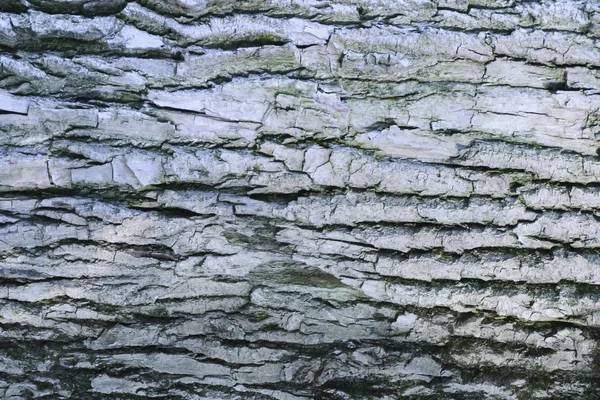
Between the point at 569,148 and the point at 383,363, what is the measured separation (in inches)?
28.9

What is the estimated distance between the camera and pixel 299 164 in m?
1.50

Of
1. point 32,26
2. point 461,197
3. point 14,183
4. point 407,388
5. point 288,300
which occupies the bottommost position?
point 407,388

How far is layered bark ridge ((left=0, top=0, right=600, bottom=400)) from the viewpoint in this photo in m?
1.49

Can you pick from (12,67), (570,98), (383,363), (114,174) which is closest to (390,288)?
(383,363)

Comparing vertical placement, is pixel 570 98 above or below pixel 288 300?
above

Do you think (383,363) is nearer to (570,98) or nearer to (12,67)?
(570,98)

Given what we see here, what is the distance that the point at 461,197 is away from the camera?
4.99ft

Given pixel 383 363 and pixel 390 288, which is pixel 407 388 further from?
pixel 390 288

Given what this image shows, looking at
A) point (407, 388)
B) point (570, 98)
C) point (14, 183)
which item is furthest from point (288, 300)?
point (570, 98)

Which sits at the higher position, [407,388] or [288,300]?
[288,300]

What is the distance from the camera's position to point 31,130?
1.49m

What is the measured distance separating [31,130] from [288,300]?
0.78 metres

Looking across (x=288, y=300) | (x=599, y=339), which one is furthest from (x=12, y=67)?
(x=599, y=339)

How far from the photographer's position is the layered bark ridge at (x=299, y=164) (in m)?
1.49
